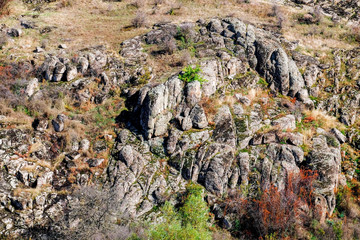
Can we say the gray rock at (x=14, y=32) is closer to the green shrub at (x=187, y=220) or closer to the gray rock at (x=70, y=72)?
the gray rock at (x=70, y=72)

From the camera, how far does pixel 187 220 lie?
45.9ft

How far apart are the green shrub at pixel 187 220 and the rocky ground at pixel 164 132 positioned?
1.09 meters

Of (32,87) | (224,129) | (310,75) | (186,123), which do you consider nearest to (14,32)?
(32,87)

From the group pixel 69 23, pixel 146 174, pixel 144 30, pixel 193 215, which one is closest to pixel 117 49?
pixel 144 30

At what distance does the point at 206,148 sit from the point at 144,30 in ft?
66.3

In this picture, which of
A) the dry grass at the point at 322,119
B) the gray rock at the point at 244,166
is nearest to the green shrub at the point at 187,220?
the gray rock at the point at 244,166

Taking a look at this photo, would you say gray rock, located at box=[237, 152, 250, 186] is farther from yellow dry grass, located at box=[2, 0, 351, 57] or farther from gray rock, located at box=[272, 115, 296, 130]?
yellow dry grass, located at box=[2, 0, 351, 57]

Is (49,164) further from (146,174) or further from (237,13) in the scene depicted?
(237,13)

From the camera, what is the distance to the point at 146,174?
663 inches

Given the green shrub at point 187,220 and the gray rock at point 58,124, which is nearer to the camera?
the green shrub at point 187,220

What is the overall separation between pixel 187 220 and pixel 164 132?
7.24 metres

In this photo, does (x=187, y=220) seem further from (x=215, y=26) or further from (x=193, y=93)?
(x=215, y=26)

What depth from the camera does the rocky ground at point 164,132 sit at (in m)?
15.0

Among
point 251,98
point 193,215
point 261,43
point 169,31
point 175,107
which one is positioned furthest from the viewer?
point 169,31
